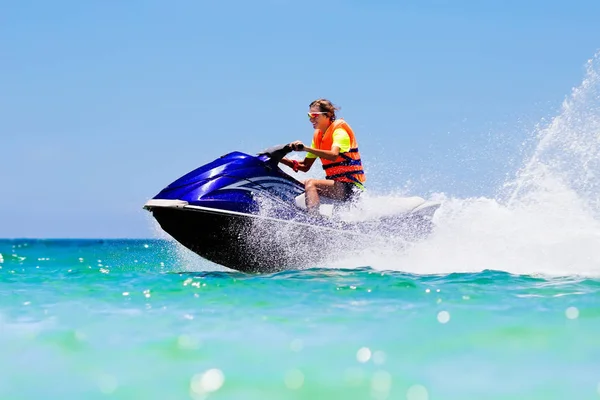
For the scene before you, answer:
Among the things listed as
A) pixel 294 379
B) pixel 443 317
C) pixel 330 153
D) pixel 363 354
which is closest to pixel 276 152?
pixel 330 153

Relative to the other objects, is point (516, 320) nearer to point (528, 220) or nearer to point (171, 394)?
point (171, 394)

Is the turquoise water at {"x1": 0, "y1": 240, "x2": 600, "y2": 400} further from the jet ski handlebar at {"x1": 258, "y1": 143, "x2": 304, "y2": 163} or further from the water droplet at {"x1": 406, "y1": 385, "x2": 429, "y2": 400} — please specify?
the jet ski handlebar at {"x1": 258, "y1": 143, "x2": 304, "y2": 163}

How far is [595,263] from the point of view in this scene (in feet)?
22.7

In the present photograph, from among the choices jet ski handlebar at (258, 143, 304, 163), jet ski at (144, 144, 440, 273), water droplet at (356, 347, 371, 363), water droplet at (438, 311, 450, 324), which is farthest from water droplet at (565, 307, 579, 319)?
jet ski handlebar at (258, 143, 304, 163)

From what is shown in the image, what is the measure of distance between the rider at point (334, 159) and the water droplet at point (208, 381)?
12.9 feet

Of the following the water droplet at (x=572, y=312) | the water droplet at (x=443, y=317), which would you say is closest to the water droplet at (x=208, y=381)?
the water droplet at (x=443, y=317)

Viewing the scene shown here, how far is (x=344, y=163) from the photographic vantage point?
278 inches

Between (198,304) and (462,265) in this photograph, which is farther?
(462,265)

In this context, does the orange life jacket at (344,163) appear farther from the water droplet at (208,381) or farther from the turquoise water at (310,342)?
the water droplet at (208,381)

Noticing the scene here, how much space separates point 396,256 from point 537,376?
4234 millimetres

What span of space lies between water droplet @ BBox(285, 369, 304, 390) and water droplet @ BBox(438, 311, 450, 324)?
119 cm

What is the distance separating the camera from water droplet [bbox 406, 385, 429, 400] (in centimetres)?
279

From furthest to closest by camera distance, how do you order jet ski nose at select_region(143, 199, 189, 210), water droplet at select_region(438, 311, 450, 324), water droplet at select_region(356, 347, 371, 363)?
jet ski nose at select_region(143, 199, 189, 210) → water droplet at select_region(438, 311, 450, 324) → water droplet at select_region(356, 347, 371, 363)

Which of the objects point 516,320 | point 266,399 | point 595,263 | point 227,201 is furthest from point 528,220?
point 266,399
